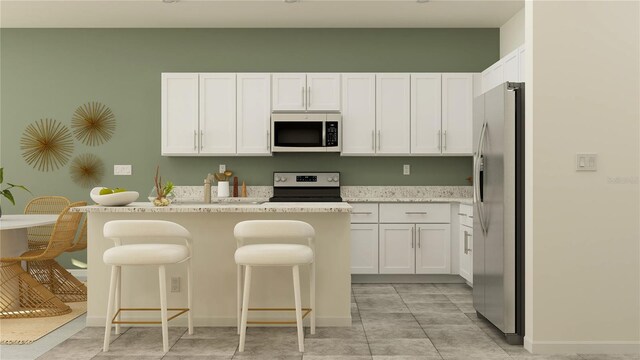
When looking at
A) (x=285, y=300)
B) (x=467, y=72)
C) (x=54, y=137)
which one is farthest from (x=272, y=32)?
(x=285, y=300)

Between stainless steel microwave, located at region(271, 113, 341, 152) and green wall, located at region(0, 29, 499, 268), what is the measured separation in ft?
1.33

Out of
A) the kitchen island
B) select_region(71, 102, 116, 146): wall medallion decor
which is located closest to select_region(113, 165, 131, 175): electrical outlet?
select_region(71, 102, 116, 146): wall medallion decor

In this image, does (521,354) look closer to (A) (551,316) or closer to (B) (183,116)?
(A) (551,316)

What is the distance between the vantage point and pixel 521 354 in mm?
3105

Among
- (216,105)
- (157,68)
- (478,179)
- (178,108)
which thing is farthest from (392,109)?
(157,68)

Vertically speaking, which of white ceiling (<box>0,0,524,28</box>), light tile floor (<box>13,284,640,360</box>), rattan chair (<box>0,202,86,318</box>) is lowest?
light tile floor (<box>13,284,640,360</box>)

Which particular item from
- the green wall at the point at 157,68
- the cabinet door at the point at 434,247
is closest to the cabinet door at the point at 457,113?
the green wall at the point at 157,68

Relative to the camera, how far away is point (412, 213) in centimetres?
533

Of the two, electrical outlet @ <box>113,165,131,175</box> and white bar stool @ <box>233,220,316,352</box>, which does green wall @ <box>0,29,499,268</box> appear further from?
white bar stool @ <box>233,220,316,352</box>

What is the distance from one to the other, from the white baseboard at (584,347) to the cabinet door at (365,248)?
2.31 m

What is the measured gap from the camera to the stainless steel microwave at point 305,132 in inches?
215

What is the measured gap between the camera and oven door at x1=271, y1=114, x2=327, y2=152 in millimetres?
5473

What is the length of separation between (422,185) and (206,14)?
9.77ft

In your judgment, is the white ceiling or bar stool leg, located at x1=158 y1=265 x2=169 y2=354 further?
the white ceiling
